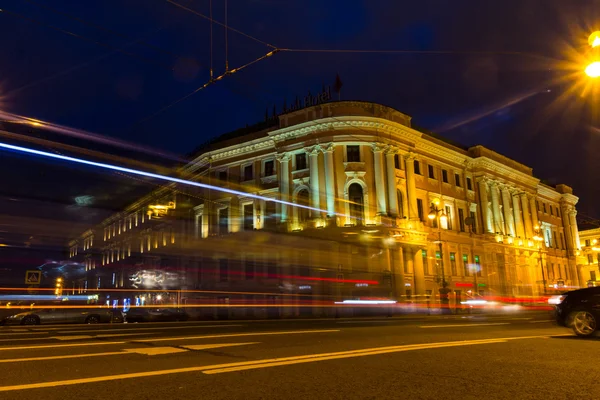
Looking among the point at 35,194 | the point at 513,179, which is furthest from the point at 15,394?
the point at 513,179

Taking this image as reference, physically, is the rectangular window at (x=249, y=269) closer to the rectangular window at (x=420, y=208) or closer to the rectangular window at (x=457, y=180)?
the rectangular window at (x=420, y=208)

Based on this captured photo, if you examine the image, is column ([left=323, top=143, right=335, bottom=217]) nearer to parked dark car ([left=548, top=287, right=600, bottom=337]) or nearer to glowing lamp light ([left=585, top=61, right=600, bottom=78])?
parked dark car ([left=548, top=287, right=600, bottom=337])

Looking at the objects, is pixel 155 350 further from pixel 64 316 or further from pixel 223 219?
pixel 223 219

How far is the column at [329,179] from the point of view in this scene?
1502 inches

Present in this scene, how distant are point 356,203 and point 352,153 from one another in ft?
14.3

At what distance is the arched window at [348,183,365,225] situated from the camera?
124 feet

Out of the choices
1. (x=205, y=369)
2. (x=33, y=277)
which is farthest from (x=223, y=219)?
(x=205, y=369)

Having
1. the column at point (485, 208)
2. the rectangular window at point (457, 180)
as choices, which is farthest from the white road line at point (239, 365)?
the column at point (485, 208)

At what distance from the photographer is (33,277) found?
17.4 metres

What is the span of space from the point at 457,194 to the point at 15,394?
47569mm

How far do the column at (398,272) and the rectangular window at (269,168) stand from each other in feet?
42.8

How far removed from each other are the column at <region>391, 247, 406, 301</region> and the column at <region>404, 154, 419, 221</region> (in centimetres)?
402

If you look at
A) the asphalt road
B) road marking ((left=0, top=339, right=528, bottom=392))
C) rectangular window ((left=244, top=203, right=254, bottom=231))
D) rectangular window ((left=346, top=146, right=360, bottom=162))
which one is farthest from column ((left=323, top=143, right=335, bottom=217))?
road marking ((left=0, top=339, right=528, bottom=392))

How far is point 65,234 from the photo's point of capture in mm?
15914
